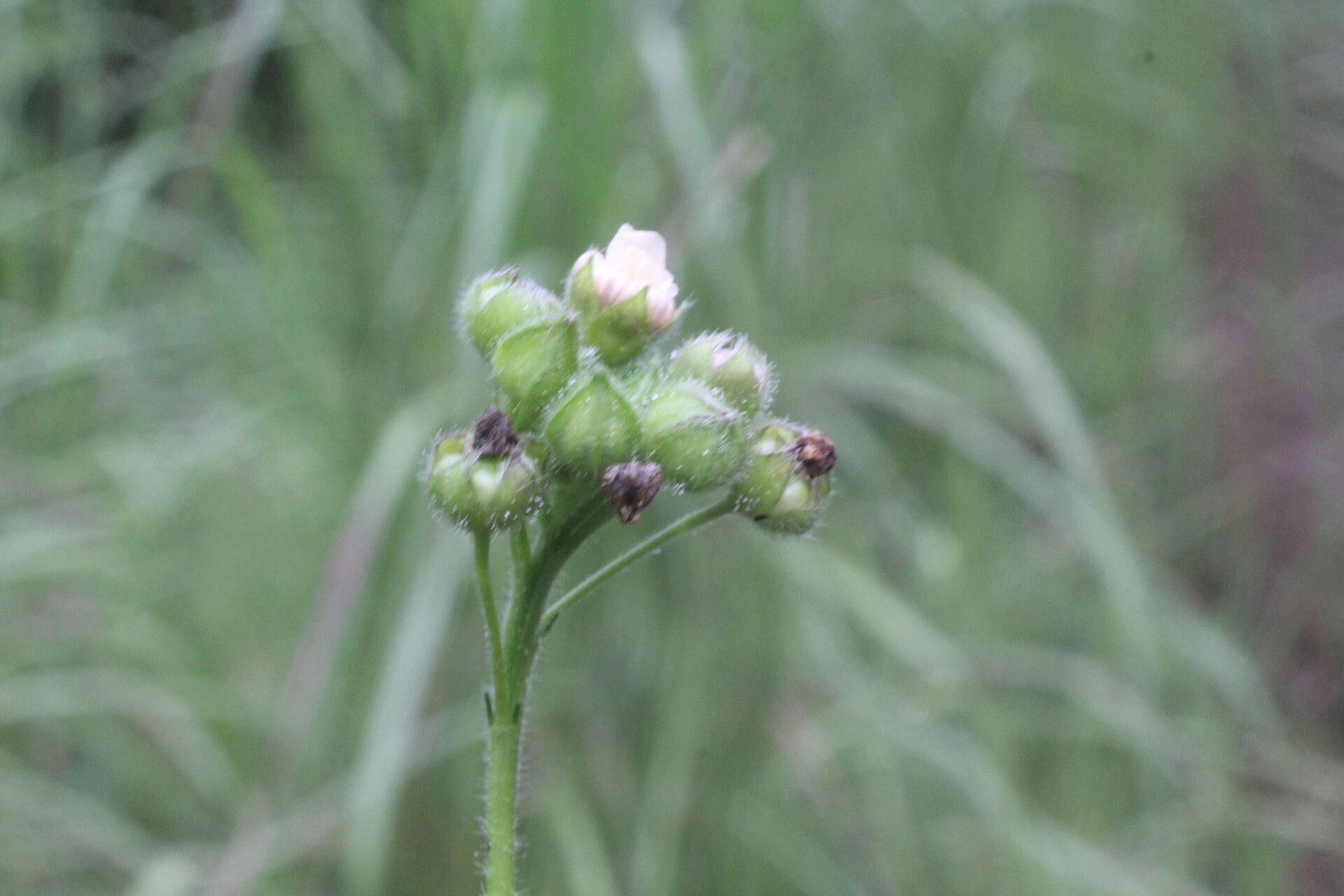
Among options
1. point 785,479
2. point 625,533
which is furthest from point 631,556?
point 625,533

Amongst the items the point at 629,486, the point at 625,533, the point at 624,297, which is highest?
the point at 625,533

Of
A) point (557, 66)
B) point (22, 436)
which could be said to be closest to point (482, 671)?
point (557, 66)

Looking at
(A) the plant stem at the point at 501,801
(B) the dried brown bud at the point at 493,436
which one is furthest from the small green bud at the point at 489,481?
(A) the plant stem at the point at 501,801

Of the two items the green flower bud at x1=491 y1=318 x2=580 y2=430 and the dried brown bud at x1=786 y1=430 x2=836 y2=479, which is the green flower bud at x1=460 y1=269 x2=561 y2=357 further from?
the dried brown bud at x1=786 y1=430 x2=836 y2=479

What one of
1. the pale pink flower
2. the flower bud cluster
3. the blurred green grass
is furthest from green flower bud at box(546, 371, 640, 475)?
the blurred green grass

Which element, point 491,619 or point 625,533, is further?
point 625,533

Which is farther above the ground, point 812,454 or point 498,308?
point 498,308

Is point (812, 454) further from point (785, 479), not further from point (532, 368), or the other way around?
point (532, 368)
